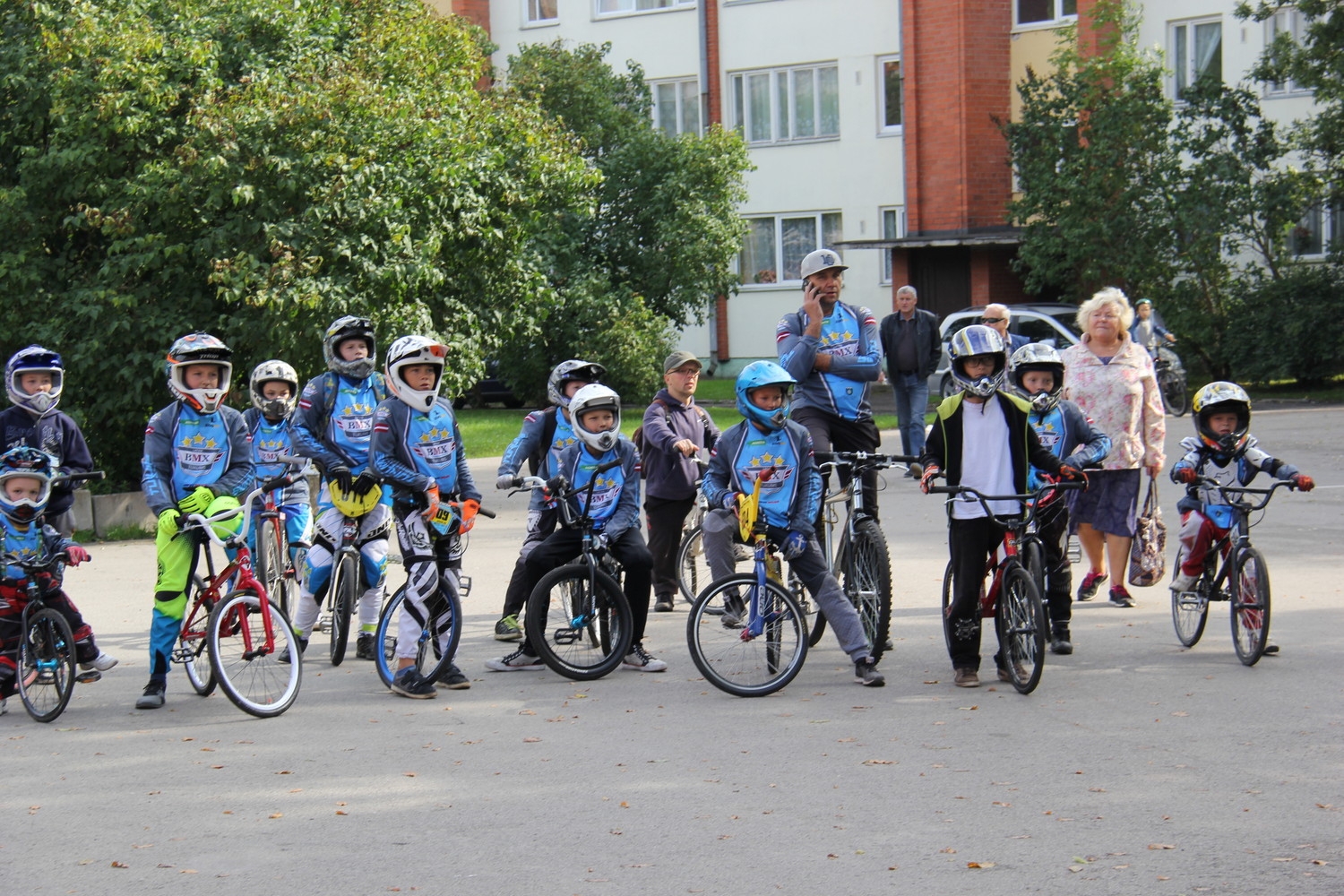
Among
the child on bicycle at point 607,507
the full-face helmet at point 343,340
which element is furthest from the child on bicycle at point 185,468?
the child on bicycle at point 607,507

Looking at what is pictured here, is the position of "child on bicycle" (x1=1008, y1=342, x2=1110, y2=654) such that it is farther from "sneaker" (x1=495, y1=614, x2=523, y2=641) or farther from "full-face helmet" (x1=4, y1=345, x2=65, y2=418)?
"full-face helmet" (x1=4, y1=345, x2=65, y2=418)

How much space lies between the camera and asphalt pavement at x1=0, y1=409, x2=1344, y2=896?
17.4 ft

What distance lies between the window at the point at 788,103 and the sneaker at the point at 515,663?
2855 cm

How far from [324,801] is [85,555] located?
2450 mm

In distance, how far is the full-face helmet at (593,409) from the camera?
8.63 metres

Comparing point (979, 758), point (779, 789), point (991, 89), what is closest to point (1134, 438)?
point (979, 758)

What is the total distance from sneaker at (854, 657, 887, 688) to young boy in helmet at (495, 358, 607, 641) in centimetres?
197

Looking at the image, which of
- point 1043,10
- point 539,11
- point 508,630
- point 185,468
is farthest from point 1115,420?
point 539,11

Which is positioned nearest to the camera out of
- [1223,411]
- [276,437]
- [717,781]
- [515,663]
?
[717,781]

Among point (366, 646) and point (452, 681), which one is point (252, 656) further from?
point (366, 646)

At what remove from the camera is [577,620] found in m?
8.57

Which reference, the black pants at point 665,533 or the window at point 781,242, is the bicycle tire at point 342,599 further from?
the window at point 781,242

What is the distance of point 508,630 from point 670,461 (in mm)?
1609

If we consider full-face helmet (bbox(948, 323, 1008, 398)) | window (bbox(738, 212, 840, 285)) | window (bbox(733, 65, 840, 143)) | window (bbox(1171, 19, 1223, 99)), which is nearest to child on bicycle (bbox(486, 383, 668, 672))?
full-face helmet (bbox(948, 323, 1008, 398))
